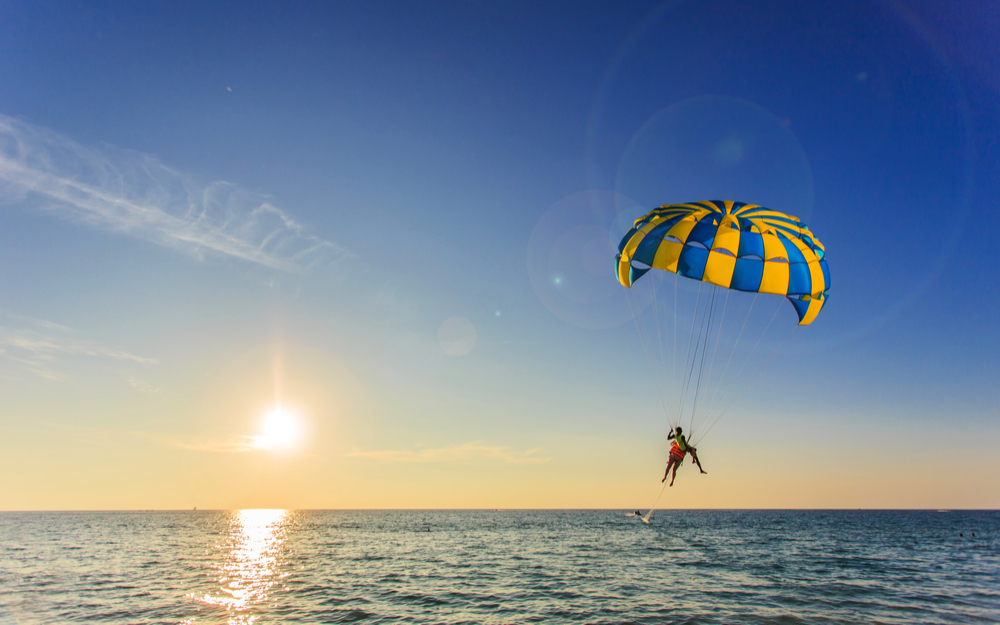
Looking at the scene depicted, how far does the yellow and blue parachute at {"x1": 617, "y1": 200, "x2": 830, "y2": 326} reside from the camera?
1566cm

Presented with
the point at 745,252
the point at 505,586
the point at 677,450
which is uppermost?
the point at 745,252

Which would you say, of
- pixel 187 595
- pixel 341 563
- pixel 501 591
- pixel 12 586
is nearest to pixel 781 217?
pixel 501 591

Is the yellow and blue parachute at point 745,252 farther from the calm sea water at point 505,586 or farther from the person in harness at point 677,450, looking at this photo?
the calm sea water at point 505,586

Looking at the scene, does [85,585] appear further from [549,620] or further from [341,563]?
[549,620]

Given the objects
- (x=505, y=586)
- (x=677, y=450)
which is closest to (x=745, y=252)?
(x=677, y=450)

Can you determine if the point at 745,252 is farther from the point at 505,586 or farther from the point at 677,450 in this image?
the point at 505,586

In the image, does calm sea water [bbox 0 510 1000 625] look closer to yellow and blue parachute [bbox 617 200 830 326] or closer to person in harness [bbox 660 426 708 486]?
person in harness [bbox 660 426 708 486]

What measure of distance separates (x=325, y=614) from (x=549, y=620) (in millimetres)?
7403

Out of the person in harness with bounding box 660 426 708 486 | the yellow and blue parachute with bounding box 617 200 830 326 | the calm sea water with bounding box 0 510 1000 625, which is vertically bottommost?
the calm sea water with bounding box 0 510 1000 625

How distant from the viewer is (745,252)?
15.5 metres

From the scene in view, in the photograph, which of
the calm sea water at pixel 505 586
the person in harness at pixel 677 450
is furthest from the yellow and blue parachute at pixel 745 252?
the calm sea water at pixel 505 586

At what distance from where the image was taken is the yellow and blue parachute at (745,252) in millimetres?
15664

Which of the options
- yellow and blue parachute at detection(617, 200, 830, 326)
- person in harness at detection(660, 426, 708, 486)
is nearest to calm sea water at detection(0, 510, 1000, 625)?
person in harness at detection(660, 426, 708, 486)

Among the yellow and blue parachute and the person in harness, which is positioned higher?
the yellow and blue parachute
